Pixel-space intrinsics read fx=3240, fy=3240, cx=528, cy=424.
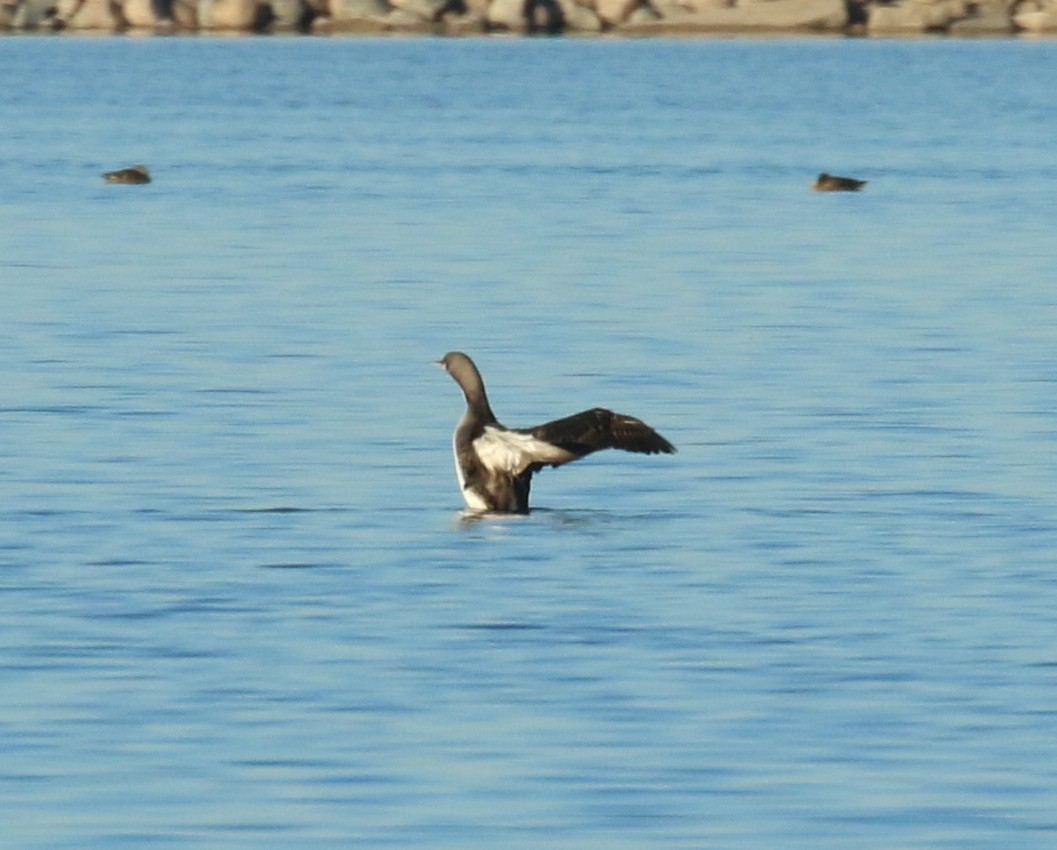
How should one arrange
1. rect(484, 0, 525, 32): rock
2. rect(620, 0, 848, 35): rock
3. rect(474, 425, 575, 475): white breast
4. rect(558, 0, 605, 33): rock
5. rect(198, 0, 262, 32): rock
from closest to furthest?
rect(474, 425, 575, 475): white breast
rect(620, 0, 848, 35): rock
rect(558, 0, 605, 33): rock
rect(484, 0, 525, 32): rock
rect(198, 0, 262, 32): rock

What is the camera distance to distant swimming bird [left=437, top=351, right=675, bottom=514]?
48.2 ft

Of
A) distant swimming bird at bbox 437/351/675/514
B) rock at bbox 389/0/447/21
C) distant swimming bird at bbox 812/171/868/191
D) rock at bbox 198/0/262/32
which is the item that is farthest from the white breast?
rock at bbox 198/0/262/32

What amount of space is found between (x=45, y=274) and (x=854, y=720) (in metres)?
19.6

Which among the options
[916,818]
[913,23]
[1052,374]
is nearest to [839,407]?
[1052,374]

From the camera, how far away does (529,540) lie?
14.9 m

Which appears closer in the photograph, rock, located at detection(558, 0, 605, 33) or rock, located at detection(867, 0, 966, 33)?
rock, located at detection(558, 0, 605, 33)

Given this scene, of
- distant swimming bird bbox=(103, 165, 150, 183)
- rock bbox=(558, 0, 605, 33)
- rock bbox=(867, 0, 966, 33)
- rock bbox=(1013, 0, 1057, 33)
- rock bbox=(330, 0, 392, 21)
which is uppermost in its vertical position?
distant swimming bird bbox=(103, 165, 150, 183)

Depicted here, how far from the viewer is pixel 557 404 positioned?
2036 centimetres

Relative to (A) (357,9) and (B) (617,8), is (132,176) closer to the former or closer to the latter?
(A) (357,9)

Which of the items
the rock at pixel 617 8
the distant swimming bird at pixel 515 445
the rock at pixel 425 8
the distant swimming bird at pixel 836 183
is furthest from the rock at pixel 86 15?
the distant swimming bird at pixel 515 445

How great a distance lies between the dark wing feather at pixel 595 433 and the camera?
14.7 meters

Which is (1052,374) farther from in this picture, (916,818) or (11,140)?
(11,140)

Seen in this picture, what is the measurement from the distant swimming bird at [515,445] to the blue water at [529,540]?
0.19 metres

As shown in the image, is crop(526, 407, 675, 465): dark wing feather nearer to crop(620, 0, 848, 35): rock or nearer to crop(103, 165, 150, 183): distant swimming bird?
crop(103, 165, 150, 183): distant swimming bird
